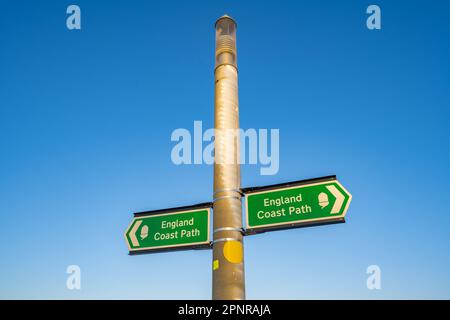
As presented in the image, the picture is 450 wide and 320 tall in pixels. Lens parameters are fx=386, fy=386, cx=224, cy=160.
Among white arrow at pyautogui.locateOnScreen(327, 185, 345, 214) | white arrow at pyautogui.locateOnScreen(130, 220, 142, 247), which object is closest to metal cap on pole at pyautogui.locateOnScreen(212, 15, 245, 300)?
white arrow at pyautogui.locateOnScreen(327, 185, 345, 214)

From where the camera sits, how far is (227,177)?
15.8ft

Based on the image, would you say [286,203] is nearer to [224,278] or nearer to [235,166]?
[235,166]

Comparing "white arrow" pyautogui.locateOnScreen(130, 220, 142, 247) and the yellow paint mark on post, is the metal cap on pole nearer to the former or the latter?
the yellow paint mark on post

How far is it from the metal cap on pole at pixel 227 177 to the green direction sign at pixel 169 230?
1.27 ft

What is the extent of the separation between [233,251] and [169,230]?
4.05 feet

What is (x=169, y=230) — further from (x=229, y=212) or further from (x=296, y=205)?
(x=296, y=205)

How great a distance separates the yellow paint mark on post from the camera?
174 inches

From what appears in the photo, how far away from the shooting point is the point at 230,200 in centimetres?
472

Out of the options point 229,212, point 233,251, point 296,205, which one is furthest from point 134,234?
point 296,205

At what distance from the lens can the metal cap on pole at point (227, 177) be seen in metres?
4.34
